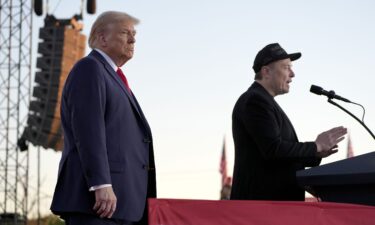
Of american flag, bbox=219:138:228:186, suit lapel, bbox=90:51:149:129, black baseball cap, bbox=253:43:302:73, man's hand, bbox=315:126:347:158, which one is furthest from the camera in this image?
american flag, bbox=219:138:228:186

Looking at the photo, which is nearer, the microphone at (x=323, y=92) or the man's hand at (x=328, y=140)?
the man's hand at (x=328, y=140)

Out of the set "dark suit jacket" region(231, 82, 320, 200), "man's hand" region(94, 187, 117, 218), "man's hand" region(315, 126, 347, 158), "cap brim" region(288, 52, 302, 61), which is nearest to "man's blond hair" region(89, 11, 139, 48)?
"man's hand" region(94, 187, 117, 218)

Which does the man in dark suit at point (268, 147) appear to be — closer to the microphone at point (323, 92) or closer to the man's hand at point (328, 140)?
the man's hand at point (328, 140)

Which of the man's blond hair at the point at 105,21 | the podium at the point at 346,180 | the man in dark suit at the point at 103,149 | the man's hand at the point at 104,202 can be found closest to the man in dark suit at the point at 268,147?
the podium at the point at 346,180

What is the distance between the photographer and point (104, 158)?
2730 mm

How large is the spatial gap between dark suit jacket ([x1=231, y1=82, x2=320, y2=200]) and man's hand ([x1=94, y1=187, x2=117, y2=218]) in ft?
3.54

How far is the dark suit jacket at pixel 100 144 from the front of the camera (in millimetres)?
2736

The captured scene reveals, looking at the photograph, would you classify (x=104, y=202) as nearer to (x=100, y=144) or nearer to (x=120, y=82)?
(x=100, y=144)

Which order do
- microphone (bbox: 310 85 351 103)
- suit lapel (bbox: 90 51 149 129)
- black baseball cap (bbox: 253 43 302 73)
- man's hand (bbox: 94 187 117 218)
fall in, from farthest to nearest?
black baseball cap (bbox: 253 43 302 73), microphone (bbox: 310 85 351 103), suit lapel (bbox: 90 51 149 129), man's hand (bbox: 94 187 117 218)

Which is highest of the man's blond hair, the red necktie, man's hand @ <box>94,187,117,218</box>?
Result: the man's blond hair

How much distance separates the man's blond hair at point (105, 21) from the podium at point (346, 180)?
0.97 m

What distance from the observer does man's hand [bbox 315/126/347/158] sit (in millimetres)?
3417

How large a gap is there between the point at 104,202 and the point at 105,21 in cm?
81

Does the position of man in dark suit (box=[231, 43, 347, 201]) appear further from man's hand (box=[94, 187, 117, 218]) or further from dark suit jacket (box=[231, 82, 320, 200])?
man's hand (box=[94, 187, 117, 218])
